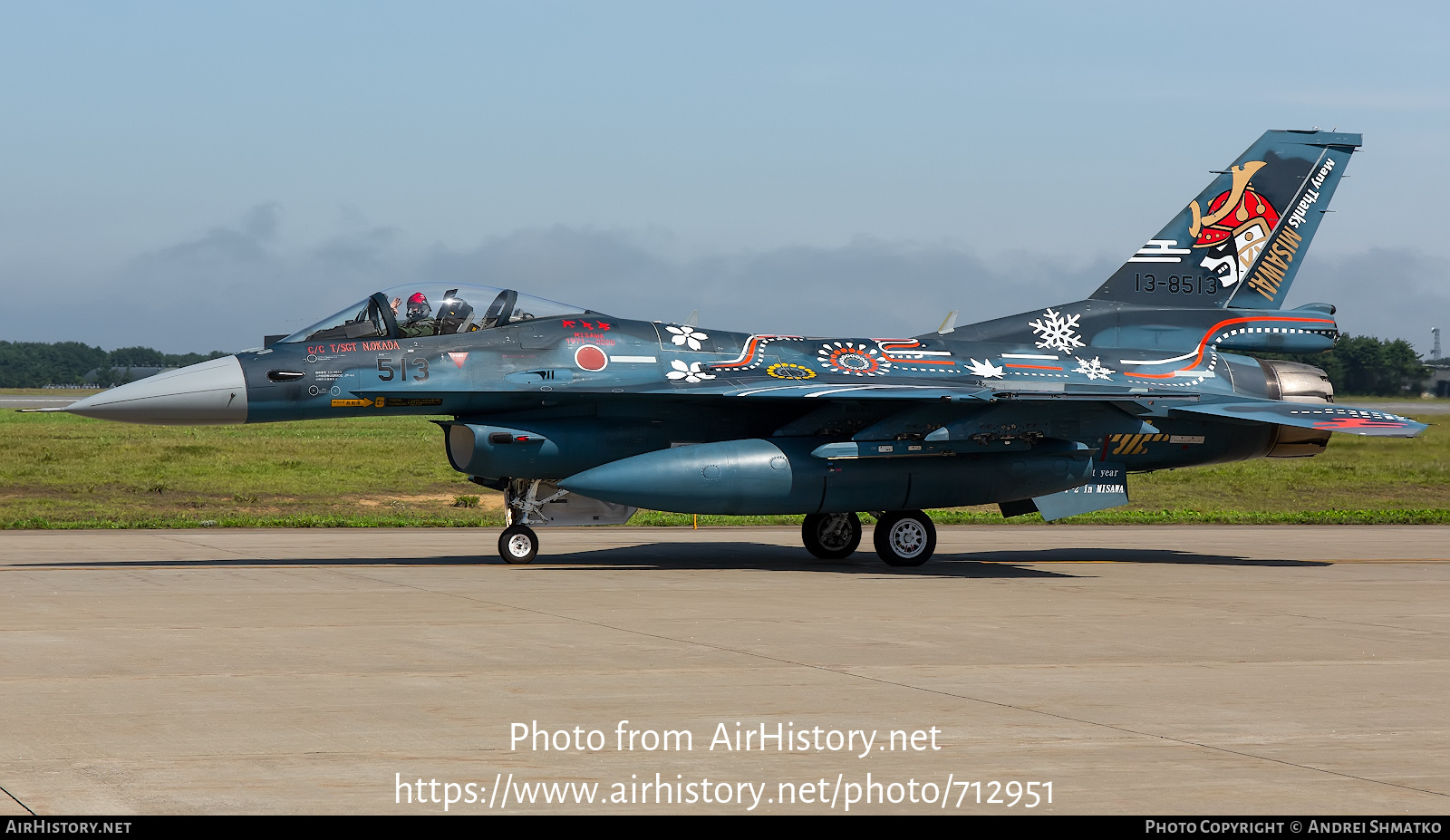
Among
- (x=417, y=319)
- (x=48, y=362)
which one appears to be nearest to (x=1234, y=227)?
(x=417, y=319)

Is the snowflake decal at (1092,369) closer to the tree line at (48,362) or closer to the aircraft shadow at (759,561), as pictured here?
the aircraft shadow at (759,561)

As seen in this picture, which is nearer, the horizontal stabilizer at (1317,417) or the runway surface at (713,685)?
the runway surface at (713,685)

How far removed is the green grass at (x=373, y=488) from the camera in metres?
25.1

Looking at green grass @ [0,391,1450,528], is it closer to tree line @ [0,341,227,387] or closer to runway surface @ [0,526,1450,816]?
runway surface @ [0,526,1450,816]

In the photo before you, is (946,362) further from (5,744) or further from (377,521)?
(5,744)

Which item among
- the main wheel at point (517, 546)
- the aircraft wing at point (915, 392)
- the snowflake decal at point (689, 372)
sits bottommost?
the main wheel at point (517, 546)

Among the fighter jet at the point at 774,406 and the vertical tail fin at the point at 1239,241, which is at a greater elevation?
the vertical tail fin at the point at 1239,241

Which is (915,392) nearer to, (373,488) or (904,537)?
(904,537)

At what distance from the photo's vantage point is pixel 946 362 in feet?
Answer: 58.7

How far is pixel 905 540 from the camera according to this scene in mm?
17141

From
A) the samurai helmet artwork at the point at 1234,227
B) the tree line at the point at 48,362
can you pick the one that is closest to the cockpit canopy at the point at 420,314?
the samurai helmet artwork at the point at 1234,227

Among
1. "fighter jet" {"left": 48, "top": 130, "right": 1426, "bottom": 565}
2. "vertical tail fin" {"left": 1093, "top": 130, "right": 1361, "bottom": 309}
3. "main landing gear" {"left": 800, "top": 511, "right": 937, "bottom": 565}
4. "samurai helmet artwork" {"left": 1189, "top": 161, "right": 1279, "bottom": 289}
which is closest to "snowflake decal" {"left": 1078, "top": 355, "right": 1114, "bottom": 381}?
"fighter jet" {"left": 48, "top": 130, "right": 1426, "bottom": 565}

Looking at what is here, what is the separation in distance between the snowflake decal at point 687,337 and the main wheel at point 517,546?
9.22ft

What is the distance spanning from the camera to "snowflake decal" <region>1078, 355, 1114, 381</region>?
18328 mm
